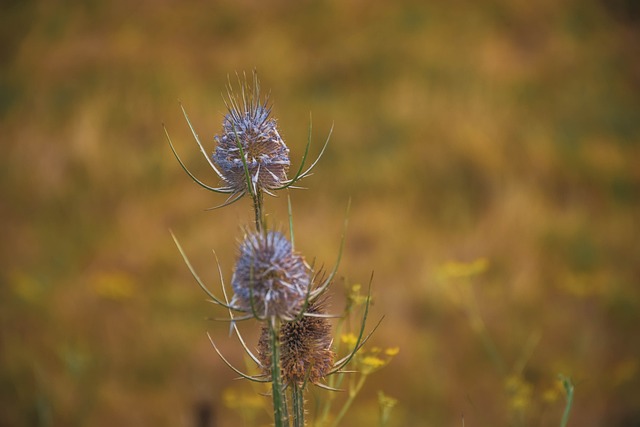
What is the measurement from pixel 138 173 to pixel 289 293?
275 cm

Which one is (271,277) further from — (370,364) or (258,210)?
(370,364)

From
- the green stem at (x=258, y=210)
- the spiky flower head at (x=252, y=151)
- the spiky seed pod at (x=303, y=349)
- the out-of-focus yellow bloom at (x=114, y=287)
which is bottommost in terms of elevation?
the spiky seed pod at (x=303, y=349)

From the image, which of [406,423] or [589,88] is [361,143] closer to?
[589,88]

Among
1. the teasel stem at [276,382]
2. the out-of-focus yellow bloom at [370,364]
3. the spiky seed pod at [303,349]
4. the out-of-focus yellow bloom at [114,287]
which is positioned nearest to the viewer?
the teasel stem at [276,382]

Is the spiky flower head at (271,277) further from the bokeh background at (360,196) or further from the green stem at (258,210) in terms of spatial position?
the bokeh background at (360,196)

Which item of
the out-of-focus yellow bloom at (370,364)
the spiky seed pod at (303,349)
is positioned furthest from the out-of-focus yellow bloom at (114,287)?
the spiky seed pod at (303,349)

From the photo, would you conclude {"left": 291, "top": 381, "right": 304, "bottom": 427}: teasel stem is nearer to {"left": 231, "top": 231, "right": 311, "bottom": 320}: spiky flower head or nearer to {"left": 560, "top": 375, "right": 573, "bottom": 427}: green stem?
{"left": 231, "top": 231, "right": 311, "bottom": 320}: spiky flower head

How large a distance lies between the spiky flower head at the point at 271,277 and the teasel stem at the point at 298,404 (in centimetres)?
10

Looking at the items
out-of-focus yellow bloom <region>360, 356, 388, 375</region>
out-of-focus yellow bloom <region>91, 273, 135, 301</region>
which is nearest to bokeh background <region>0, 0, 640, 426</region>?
out-of-focus yellow bloom <region>91, 273, 135, 301</region>

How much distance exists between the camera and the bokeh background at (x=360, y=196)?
2379mm

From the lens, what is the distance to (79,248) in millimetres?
3000

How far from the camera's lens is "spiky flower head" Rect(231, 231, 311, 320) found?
675 mm

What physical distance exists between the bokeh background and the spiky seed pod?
0.94m

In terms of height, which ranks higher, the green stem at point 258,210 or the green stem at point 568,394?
the green stem at point 258,210
